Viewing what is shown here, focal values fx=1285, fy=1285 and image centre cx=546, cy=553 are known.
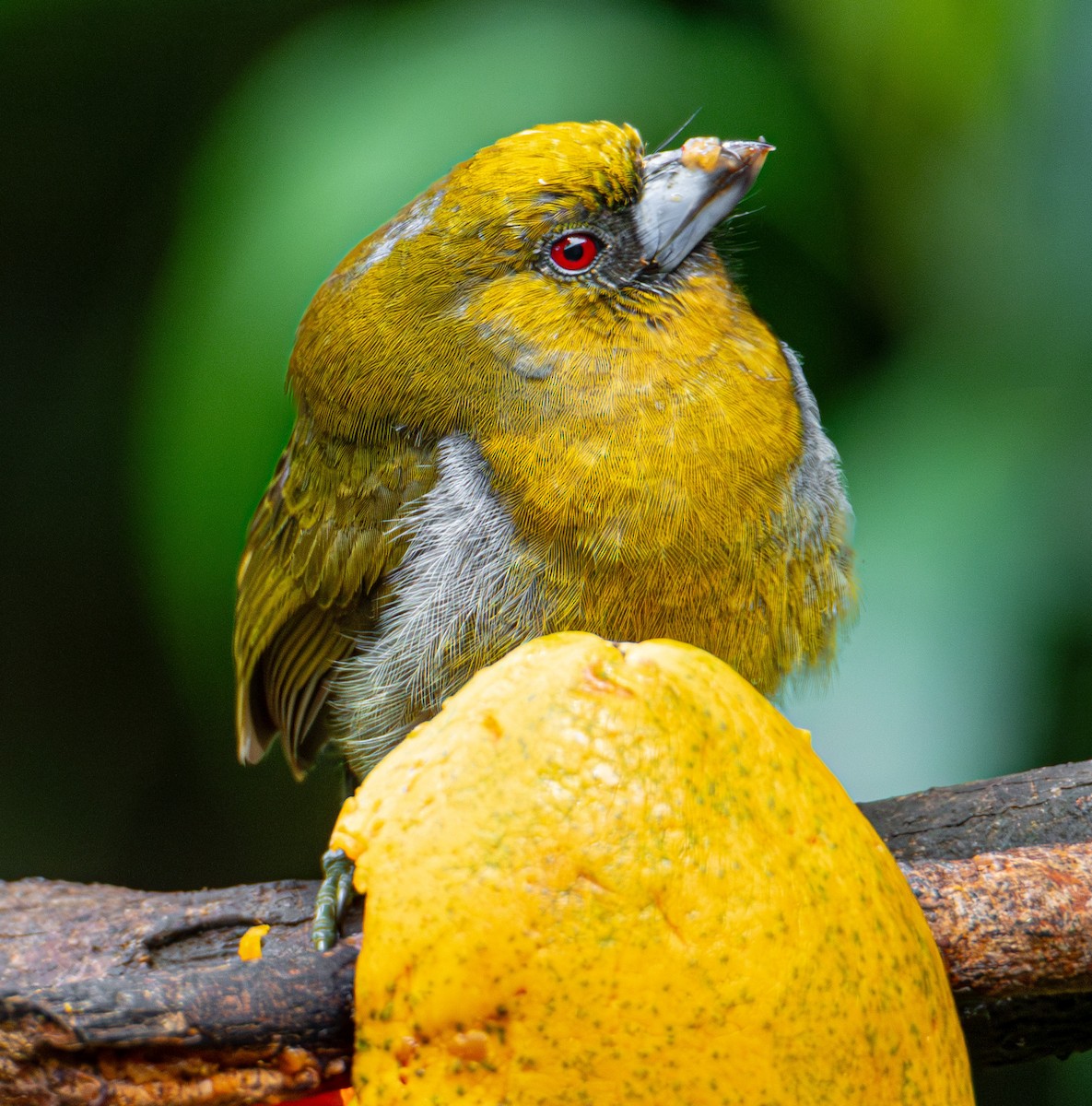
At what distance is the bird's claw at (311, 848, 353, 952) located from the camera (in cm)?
99

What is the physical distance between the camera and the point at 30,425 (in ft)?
7.82

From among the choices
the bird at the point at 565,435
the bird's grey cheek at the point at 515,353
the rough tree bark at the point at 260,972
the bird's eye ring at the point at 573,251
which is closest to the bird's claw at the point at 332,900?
the rough tree bark at the point at 260,972

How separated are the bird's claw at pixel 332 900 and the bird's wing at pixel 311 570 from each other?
0.52m

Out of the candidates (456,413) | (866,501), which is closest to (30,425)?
(456,413)

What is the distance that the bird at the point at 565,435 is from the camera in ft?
4.96

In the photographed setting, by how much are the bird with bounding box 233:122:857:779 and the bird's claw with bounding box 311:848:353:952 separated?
1.28 ft

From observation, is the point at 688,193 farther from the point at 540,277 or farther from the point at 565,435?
the point at 565,435

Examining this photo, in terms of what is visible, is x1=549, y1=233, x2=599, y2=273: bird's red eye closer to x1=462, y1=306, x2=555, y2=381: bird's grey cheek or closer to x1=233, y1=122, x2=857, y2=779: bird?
x1=233, y1=122, x2=857, y2=779: bird

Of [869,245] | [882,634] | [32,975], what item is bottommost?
[882,634]

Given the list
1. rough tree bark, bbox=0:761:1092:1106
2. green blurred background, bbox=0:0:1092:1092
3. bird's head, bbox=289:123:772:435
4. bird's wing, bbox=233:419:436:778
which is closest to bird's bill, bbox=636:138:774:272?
bird's head, bbox=289:123:772:435

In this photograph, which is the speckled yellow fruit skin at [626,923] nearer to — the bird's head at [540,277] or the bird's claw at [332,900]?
the bird's claw at [332,900]

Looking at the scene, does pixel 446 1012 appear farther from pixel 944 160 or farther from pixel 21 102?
pixel 21 102

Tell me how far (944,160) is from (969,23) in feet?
0.66

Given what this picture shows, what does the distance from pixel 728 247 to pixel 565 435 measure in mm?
432
